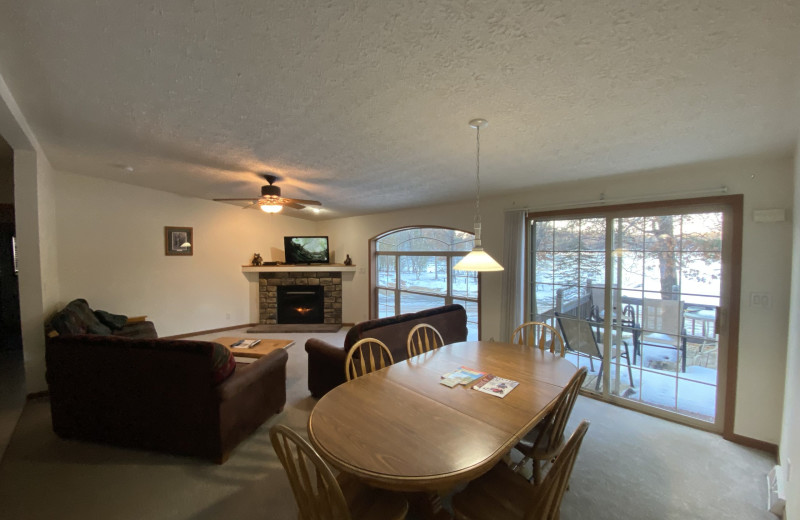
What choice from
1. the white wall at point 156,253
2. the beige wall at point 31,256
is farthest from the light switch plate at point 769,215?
the white wall at point 156,253

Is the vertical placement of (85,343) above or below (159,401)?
above

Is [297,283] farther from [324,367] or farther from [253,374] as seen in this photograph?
[253,374]

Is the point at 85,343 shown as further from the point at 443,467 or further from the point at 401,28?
the point at 401,28

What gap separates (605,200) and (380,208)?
10.8 ft

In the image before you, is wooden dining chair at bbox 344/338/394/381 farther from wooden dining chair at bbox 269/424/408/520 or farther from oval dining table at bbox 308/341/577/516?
wooden dining chair at bbox 269/424/408/520

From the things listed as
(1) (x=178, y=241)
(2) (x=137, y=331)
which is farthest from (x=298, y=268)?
(2) (x=137, y=331)

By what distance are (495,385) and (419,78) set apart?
1756 millimetres

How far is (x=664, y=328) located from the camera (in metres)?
2.85

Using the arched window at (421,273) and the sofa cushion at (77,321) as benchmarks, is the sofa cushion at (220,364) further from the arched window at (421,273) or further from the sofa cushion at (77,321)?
the arched window at (421,273)

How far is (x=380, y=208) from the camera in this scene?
5.27 metres

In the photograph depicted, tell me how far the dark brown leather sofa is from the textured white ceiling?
61.2 inches

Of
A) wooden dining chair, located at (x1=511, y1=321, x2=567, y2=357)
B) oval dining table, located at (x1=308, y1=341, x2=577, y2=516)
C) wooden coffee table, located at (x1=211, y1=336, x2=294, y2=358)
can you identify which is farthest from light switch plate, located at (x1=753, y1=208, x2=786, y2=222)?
wooden coffee table, located at (x1=211, y1=336, x2=294, y2=358)

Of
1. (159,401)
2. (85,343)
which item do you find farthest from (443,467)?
(85,343)

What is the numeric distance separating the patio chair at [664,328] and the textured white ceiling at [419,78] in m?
1.30
